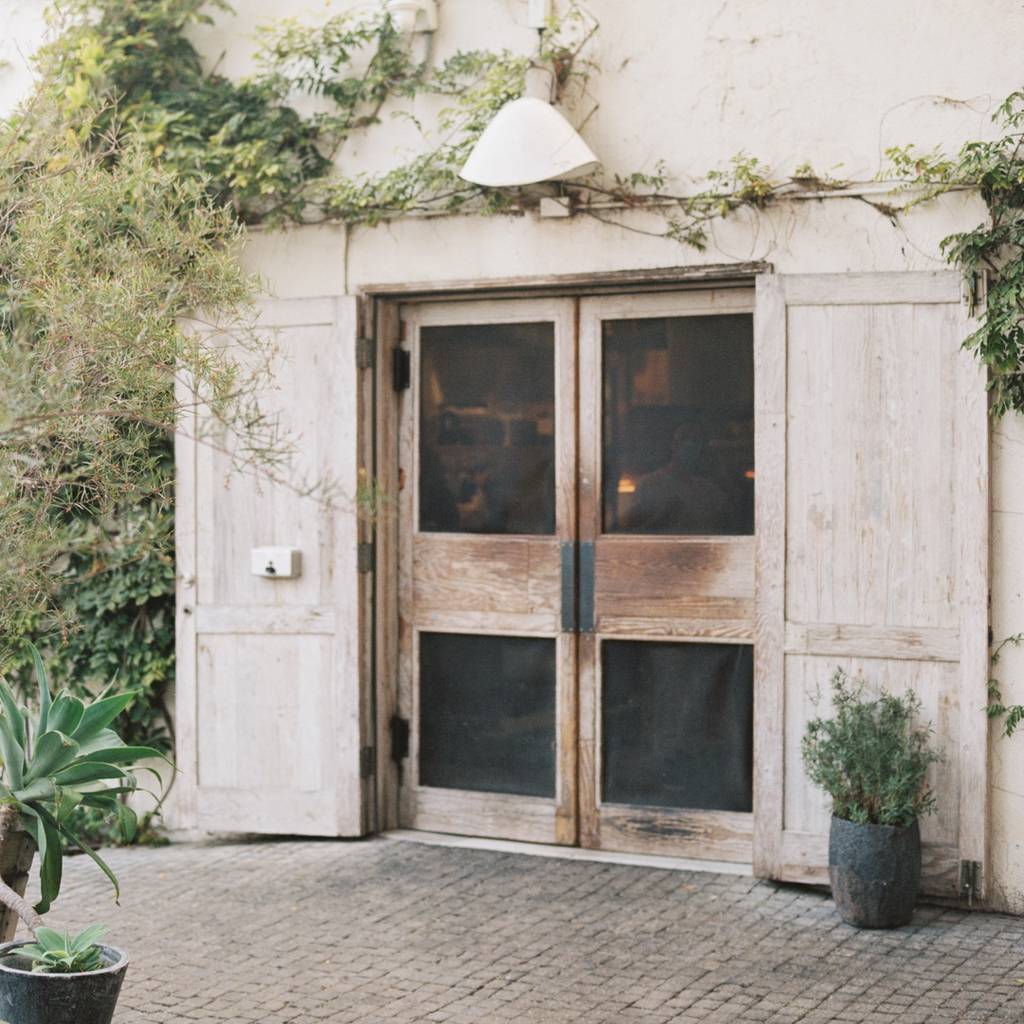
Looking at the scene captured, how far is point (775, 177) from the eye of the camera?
5.94 m

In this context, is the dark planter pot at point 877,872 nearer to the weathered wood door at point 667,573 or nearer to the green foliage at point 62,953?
the weathered wood door at point 667,573

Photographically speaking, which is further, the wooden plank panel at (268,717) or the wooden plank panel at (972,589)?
the wooden plank panel at (268,717)

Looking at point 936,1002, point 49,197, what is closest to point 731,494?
point 936,1002

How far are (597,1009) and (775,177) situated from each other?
3.32 meters

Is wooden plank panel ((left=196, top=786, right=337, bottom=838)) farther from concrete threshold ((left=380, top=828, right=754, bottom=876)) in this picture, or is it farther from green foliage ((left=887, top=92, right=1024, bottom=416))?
green foliage ((left=887, top=92, right=1024, bottom=416))

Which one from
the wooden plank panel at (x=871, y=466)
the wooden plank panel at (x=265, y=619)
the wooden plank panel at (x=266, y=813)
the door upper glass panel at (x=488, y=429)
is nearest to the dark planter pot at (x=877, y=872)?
the wooden plank panel at (x=871, y=466)

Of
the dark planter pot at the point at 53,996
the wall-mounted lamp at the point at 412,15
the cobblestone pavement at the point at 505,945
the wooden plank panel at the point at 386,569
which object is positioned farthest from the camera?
the wooden plank panel at the point at 386,569

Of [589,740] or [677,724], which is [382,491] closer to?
[589,740]

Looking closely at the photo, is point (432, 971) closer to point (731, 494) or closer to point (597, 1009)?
point (597, 1009)

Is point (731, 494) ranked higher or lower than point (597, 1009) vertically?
higher

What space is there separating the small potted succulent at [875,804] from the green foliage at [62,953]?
293cm

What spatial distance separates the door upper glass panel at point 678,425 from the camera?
6223 mm

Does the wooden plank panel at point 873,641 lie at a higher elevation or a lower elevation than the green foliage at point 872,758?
higher

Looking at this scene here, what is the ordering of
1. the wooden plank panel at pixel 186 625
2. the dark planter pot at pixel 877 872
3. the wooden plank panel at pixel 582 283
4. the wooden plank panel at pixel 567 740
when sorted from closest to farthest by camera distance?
the dark planter pot at pixel 877 872 < the wooden plank panel at pixel 582 283 < the wooden plank panel at pixel 567 740 < the wooden plank panel at pixel 186 625
